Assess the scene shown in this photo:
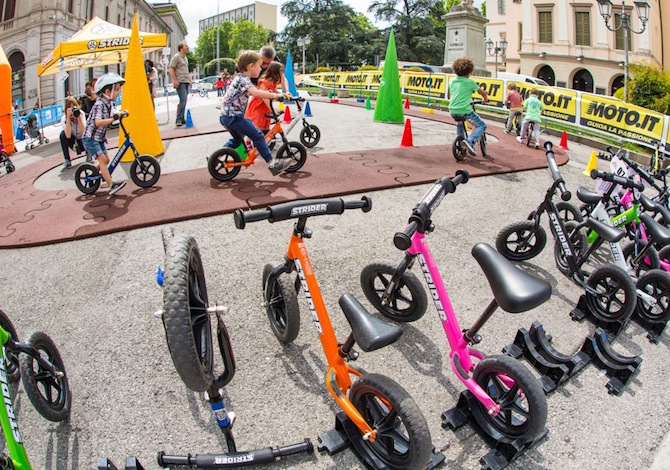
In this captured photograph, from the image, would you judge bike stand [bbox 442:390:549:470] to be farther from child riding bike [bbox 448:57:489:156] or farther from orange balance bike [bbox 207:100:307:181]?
child riding bike [bbox 448:57:489:156]

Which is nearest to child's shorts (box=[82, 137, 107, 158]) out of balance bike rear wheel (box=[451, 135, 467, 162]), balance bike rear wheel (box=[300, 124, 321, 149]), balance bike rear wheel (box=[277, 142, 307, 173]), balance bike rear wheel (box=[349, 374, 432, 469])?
balance bike rear wheel (box=[277, 142, 307, 173])

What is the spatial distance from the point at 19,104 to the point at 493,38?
45.8 meters

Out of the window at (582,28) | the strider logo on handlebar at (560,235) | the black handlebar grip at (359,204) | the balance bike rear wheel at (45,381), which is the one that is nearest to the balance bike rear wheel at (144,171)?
the balance bike rear wheel at (45,381)

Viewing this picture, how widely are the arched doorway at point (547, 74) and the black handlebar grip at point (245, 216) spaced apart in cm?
4820

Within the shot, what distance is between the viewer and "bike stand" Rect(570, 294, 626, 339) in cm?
405

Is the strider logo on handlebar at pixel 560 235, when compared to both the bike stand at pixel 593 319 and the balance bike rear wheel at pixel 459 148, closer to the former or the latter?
the bike stand at pixel 593 319

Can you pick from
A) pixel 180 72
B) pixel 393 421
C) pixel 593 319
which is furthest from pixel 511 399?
pixel 180 72

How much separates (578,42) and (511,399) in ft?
156

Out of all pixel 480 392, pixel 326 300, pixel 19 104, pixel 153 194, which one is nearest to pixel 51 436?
pixel 326 300

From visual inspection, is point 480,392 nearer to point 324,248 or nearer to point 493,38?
point 324,248

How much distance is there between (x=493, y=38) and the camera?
175 ft

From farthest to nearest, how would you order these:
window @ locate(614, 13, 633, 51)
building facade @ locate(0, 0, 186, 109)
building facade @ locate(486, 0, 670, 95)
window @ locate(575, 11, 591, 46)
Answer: window @ locate(575, 11, 591, 46) → window @ locate(614, 13, 633, 51) → building facade @ locate(486, 0, 670, 95) → building facade @ locate(0, 0, 186, 109)

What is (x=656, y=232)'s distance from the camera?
464cm

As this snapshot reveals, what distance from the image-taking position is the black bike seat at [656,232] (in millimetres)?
4578
